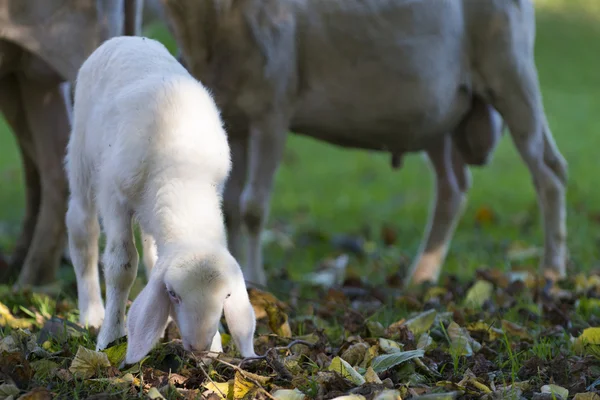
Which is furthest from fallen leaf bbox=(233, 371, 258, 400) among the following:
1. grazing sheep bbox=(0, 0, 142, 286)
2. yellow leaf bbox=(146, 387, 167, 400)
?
grazing sheep bbox=(0, 0, 142, 286)

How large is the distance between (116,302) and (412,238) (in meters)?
4.95

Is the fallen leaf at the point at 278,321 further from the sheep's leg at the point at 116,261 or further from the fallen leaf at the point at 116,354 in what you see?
the fallen leaf at the point at 116,354

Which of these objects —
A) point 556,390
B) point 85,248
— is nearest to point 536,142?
point 556,390

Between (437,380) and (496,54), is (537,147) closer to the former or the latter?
(496,54)

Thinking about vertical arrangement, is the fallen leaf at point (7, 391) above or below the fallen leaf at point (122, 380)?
below

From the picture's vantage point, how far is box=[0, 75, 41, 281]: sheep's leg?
5.97 metres

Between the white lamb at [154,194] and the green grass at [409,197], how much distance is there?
2953 millimetres

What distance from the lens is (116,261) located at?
3758mm

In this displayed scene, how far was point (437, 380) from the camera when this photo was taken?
372 centimetres

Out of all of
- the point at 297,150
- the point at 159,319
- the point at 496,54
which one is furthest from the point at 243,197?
the point at 297,150

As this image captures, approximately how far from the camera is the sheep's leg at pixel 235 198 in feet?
19.9

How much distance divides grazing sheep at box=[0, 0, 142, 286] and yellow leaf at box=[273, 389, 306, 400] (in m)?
2.41

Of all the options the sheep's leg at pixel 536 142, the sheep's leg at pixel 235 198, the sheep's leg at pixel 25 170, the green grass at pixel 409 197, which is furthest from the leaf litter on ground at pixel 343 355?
the green grass at pixel 409 197

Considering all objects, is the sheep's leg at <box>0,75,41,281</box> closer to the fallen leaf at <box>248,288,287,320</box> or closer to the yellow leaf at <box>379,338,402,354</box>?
the fallen leaf at <box>248,288,287,320</box>
